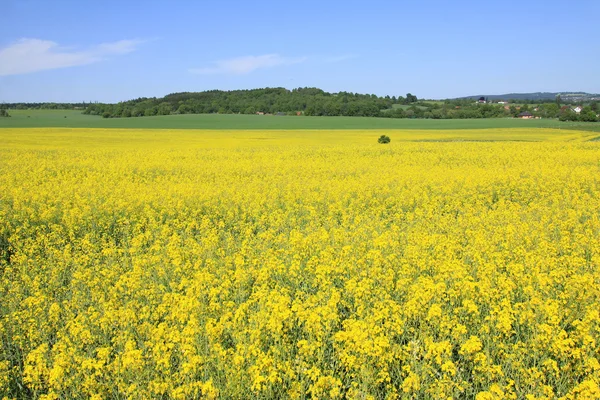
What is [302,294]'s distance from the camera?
240 inches

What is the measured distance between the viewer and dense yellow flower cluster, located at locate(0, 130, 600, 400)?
4.29 metres

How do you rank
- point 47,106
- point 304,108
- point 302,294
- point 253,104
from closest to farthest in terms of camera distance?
point 302,294, point 304,108, point 253,104, point 47,106

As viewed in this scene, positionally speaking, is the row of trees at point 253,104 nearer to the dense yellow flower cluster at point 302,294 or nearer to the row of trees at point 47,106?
the row of trees at point 47,106

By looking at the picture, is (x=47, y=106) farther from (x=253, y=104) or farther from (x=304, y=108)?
(x=304, y=108)

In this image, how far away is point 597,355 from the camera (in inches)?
190

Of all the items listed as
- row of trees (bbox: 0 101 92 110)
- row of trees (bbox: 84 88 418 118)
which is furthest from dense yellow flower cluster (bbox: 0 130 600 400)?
row of trees (bbox: 0 101 92 110)

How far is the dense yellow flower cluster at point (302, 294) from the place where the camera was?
4.29 metres

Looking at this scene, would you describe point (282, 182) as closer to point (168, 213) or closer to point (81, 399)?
point (168, 213)

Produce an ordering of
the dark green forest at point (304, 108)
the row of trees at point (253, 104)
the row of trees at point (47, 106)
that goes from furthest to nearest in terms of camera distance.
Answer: the row of trees at point (47, 106) → the row of trees at point (253, 104) → the dark green forest at point (304, 108)

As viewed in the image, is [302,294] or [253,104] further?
[253,104]

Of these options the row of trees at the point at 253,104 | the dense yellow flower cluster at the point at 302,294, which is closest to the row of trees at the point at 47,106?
the row of trees at the point at 253,104

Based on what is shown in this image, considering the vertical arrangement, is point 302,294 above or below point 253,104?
below

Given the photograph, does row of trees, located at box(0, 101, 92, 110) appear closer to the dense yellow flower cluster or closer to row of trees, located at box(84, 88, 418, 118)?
row of trees, located at box(84, 88, 418, 118)

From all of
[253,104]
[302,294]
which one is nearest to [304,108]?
[253,104]
